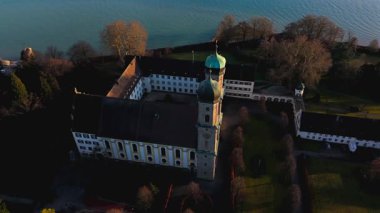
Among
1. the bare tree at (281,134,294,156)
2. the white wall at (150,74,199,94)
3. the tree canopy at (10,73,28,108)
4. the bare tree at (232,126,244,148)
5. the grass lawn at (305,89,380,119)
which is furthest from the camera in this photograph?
the white wall at (150,74,199,94)

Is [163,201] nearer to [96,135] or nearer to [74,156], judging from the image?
[96,135]

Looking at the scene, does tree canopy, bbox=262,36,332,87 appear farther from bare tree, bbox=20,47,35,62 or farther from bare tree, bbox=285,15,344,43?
bare tree, bbox=20,47,35,62

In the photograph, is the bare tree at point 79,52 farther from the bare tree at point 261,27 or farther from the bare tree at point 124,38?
the bare tree at point 261,27

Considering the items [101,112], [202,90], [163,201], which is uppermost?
[202,90]

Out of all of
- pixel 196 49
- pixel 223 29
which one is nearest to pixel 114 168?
Result: pixel 196 49

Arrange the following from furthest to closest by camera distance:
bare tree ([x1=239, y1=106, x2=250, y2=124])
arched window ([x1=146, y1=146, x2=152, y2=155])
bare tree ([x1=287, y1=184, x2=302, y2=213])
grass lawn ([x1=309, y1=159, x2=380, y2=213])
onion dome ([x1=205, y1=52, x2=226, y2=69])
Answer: bare tree ([x1=239, y1=106, x2=250, y2=124]), onion dome ([x1=205, y1=52, x2=226, y2=69]), arched window ([x1=146, y1=146, x2=152, y2=155]), grass lawn ([x1=309, y1=159, x2=380, y2=213]), bare tree ([x1=287, y1=184, x2=302, y2=213])

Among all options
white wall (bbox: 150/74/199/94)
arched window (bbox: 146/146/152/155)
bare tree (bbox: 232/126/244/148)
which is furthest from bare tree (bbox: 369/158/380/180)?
white wall (bbox: 150/74/199/94)
